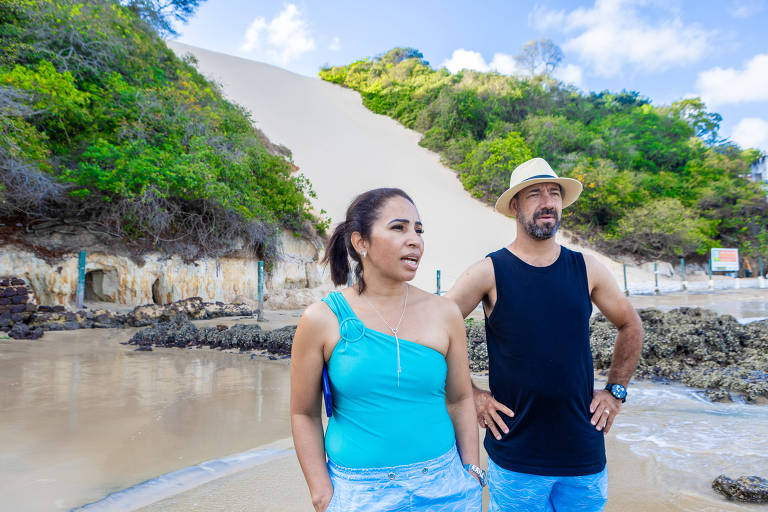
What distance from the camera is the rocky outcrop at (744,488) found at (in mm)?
2664

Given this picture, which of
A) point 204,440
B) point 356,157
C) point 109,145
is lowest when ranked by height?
point 204,440

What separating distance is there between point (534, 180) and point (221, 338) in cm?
718

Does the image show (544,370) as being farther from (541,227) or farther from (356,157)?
(356,157)

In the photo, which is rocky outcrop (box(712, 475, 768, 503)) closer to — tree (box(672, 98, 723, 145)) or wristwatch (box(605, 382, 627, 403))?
wristwatch (box(605, 382, 627, 403))

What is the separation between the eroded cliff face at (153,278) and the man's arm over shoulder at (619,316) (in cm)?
667

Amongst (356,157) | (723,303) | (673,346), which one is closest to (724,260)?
(723,303)

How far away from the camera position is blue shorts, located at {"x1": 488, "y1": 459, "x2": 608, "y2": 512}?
66.2 inches

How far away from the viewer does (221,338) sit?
319 inches

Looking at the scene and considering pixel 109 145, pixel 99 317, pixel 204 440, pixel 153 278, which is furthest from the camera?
pixel 153 278

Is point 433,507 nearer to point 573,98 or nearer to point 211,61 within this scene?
point 573,98

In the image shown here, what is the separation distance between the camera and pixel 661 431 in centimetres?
402

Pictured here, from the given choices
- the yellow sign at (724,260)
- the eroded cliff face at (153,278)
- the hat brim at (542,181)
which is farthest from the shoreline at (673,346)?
the yellow sign at (724,260)

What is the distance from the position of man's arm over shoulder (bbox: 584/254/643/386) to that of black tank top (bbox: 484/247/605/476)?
0.36 ft

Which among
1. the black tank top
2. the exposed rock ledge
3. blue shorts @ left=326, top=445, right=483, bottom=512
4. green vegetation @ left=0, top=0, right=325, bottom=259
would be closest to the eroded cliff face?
green vegetation @ left=0, top=0, right=325, bottom=259
